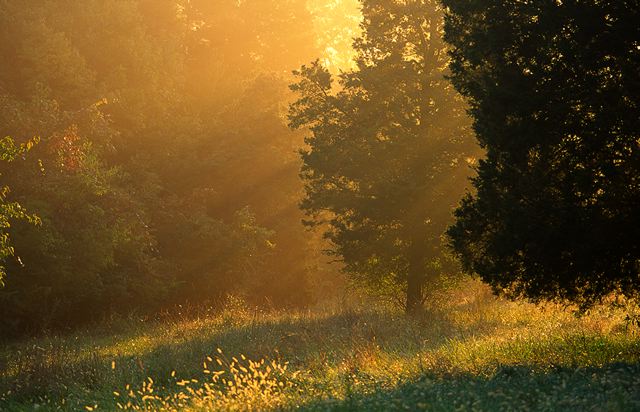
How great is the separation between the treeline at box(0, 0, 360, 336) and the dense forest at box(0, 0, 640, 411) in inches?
4.2

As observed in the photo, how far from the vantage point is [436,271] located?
26500mm

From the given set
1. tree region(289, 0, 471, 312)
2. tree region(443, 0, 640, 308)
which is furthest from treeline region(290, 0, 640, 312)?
tree region(289, 0, 471, 312)

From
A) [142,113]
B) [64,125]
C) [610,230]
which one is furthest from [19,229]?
[610,230]

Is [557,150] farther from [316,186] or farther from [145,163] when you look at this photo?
[145,163]

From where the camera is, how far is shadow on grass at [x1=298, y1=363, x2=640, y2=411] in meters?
9.65

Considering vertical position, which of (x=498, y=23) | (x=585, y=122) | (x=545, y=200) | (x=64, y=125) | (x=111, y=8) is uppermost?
(x=111, y=8)

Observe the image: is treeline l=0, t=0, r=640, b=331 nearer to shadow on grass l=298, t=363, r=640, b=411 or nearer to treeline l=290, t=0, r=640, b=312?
treeline l=290, t=0, r=640, b=312

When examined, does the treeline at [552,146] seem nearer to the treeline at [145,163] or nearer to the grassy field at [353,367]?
the grassy field at [353,367]

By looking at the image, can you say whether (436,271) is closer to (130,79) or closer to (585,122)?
(585,122)

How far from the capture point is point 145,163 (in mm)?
36531

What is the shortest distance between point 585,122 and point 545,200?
4.84ft

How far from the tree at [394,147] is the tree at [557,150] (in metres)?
10.2

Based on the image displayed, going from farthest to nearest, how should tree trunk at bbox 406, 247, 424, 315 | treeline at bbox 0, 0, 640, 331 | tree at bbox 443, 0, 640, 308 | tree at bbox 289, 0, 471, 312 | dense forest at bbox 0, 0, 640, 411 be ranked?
tree trunk at bbox 406, 247, 424, 315 → tree at bbox 289, 0, 471, 312 → treeline at bbox 0, 0, 640, 331 → dense forest at bbox 0, 0, 640, 411 → tree at bbox 443, 0, 640, 308

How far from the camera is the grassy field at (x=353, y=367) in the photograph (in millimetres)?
10555
